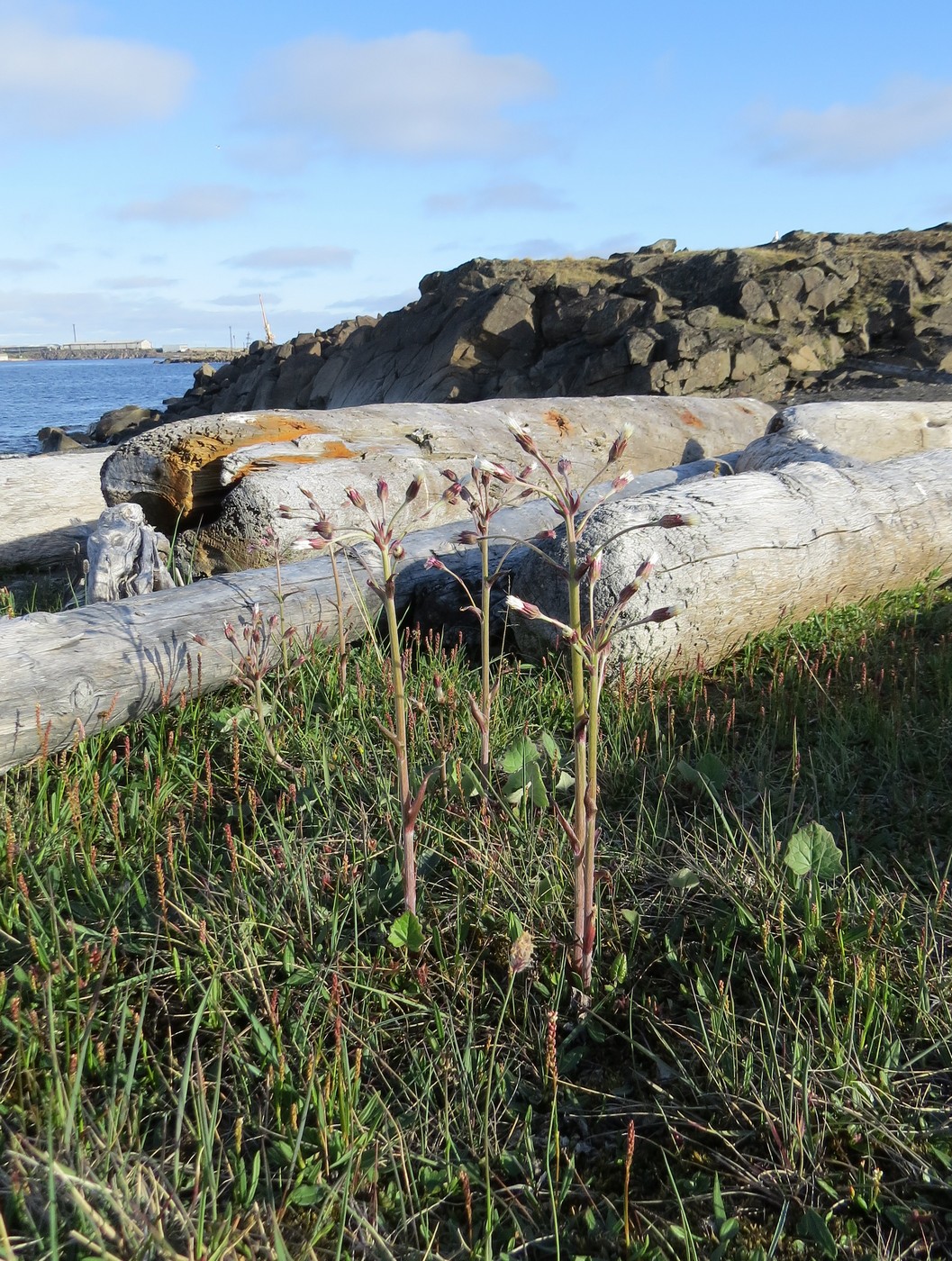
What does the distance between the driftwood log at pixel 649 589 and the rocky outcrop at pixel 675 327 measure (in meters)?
13.5

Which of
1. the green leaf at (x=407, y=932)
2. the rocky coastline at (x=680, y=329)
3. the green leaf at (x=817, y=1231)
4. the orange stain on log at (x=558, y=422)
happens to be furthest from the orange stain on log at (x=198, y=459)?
the rocky coastline at (x=680, y=329)

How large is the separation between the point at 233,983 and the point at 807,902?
140 cm

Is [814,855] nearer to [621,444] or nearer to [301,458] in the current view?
[621,444]

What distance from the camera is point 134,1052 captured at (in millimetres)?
1553

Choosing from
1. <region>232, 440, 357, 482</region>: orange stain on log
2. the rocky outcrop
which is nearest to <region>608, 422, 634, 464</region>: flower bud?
<region>232, 440, 357, 482</region>: orange stain on log

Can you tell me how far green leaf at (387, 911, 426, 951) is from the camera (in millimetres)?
2133

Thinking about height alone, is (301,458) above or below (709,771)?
above

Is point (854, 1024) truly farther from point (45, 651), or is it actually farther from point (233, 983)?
point (45, 651)

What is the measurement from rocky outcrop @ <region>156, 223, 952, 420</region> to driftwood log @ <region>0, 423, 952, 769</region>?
13.5 m

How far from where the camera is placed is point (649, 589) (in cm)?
406

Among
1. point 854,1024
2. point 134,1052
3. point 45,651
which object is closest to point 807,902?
point 854,1024

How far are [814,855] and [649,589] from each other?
1872 mm

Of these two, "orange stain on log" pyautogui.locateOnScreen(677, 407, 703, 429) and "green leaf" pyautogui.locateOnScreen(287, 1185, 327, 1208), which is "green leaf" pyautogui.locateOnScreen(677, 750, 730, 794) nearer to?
"green leaf" pyautogui.locateOnScreen(287, 1185, 327, 1208)

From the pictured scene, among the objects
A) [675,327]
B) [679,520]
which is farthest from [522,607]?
[675,327]
